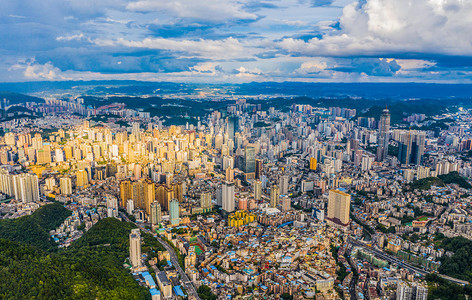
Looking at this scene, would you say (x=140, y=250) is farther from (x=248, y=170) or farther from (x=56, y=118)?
(x=56, y=118)

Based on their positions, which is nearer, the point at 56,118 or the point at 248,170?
the point at 248,170

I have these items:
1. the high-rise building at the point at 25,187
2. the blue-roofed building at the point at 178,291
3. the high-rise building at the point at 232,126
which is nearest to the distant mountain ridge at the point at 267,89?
the high-rise building at the point at 232,126

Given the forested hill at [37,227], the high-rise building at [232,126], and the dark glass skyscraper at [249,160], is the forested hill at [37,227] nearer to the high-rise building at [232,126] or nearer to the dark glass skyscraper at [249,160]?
the dark glass skyscraper at [249,160]

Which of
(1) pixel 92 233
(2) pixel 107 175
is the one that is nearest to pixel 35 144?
(2) pixel 107 175

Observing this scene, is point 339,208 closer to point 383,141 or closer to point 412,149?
point 412,149

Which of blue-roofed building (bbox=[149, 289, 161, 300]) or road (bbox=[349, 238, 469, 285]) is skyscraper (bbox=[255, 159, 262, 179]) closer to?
road (bbox=[349, 238, 469, 285])

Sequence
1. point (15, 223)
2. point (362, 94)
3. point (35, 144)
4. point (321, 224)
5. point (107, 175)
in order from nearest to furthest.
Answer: point (15, 223) → point (321, 224) → point (107, 175) → point (35, 144) → point (362, 94)

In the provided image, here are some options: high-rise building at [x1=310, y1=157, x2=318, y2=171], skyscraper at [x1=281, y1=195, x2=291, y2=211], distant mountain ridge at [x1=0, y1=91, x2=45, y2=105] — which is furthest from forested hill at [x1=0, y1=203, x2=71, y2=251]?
distant mountain ridge at [x1=0, y1=91, x2=45, y2=105]
